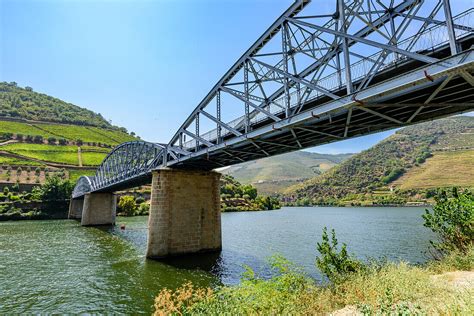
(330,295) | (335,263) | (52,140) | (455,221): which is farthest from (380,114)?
(52,140)

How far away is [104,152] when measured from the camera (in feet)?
465

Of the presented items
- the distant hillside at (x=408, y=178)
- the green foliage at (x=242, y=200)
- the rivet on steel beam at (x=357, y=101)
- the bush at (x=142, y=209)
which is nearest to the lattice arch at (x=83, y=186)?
the bush at (x=142, y=209)

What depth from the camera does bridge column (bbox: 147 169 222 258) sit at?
2473cm

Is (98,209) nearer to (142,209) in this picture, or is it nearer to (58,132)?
(142,209)

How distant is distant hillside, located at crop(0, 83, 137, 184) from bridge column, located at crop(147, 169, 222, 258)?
83192 mm

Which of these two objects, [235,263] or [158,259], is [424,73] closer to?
[235,263]

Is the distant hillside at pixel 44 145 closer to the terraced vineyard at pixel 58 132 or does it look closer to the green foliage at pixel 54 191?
the terraced vineyard at pixel 58 132

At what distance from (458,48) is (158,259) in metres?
24.6

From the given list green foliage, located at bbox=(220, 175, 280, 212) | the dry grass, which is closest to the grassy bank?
green foliage, located at bbox=(220, 175, 280, 212)

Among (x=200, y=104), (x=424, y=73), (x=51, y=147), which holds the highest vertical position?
(x=51, y=147)

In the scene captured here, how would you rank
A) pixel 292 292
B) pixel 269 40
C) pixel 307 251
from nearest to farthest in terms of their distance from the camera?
pixel 292 292, pixel 269 40, pixel 307 251

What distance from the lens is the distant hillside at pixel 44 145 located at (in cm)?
9538

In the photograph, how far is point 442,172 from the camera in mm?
156625

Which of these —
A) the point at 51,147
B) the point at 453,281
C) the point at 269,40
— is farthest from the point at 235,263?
the point at 51,147
